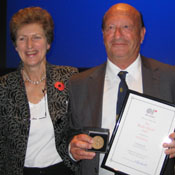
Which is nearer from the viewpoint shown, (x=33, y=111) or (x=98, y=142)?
(x=98, y=142)

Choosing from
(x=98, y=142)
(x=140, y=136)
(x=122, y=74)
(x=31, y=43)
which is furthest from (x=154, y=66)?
(x=31, y=43)

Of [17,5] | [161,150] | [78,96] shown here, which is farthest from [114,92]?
[17,5]

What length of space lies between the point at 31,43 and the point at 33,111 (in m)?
0.59

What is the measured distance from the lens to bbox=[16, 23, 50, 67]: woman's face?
2033 millimetres

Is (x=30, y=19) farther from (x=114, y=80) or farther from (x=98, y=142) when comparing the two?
(x=98, y=142)

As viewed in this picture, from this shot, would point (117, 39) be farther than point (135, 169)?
Yes

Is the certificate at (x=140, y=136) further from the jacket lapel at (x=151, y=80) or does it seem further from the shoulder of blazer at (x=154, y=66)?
the shoulder of blazer at (x=154, y=66)

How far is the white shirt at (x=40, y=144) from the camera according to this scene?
1965 mm

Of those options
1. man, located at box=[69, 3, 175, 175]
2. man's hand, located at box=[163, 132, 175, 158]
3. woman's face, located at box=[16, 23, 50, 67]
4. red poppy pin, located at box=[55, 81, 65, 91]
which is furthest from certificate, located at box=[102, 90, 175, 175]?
woman's face, located at box=[16, 23, 50, 67]

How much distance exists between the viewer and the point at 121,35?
72.9 inches

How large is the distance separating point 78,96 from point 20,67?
694 millimetres

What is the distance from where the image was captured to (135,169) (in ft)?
5.01

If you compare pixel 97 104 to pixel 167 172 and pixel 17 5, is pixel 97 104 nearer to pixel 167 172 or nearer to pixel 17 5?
pixel 167 172

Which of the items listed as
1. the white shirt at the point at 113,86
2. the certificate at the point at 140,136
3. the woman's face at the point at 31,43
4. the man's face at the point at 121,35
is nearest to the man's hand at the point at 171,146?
the certificate at the point at 140,136
